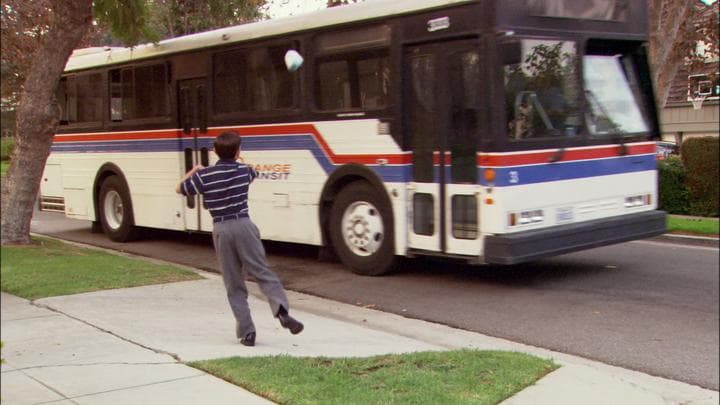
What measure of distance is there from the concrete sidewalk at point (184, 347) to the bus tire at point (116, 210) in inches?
191

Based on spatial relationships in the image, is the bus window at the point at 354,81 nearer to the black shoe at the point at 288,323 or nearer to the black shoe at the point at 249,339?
the black shoe at the point at 288,323

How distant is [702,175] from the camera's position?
14070 mm

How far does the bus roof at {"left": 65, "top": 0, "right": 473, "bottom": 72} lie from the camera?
29.1 feet

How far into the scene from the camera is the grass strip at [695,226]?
41.4 feet

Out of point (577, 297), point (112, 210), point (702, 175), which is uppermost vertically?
point (702, 175)

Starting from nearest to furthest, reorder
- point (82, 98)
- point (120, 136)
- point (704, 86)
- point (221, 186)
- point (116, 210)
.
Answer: point (221, 186) < point (120, 136) < point (116, 210) < point (82, 98) < point (704, 86)

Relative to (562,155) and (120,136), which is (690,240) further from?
(120,136)

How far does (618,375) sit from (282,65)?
608cm

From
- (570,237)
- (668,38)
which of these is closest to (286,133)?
(570,237)

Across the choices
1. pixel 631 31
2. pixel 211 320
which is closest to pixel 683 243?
pixel 631 31

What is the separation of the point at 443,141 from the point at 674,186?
310 inches

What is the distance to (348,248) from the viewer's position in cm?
971

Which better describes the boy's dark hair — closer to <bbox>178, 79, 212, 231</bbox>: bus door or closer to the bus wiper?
the bus wiper

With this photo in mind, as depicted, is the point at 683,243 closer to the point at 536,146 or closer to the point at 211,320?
the point at 536,146
